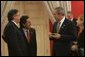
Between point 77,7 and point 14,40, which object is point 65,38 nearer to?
point 14,40

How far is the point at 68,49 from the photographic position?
438 cm

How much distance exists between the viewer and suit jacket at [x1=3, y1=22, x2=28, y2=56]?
439 cm

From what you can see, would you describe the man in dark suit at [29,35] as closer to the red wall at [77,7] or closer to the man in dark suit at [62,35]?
the man in dark suit at [62,35]

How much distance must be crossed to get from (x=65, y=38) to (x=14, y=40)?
79 centimetres

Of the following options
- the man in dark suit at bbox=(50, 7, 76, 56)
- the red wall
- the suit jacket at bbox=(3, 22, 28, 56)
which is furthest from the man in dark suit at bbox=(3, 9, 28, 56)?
the red wall

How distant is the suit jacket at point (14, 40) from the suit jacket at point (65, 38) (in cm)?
54

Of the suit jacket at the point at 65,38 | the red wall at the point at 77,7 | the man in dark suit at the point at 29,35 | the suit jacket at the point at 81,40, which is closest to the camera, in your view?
the suit jacket at the point at 81,40

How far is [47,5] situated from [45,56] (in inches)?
58.1

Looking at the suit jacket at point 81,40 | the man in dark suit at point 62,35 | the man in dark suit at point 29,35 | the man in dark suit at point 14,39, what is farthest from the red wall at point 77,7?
the suit jacket at point 81,40

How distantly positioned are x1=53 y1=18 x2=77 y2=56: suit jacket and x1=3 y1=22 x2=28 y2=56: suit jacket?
1.79 ft

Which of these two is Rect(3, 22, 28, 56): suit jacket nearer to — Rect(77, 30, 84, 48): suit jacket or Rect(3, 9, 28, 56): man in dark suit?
Rect(3, 9, 28, 56): man in dark suit

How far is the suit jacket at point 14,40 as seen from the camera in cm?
439

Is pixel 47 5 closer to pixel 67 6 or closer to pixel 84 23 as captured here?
pixel 67 6

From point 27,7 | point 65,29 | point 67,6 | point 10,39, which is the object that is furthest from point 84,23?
point 27,7
